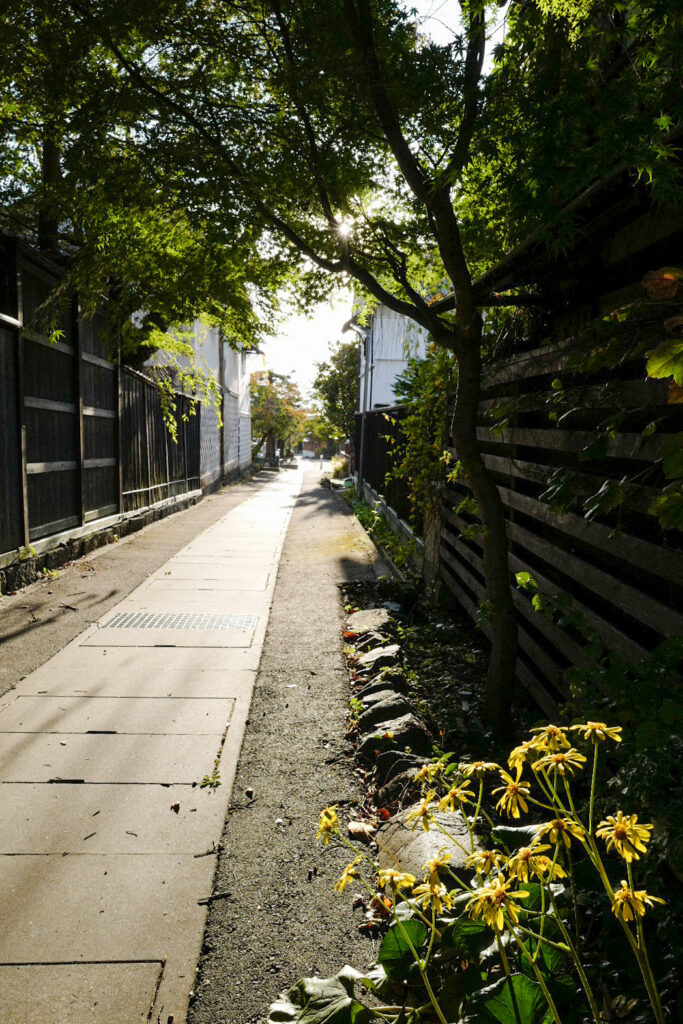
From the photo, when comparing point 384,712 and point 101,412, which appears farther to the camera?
point 101,412

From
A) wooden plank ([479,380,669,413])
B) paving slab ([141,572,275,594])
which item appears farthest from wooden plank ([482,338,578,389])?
paving slab ([141,572,275,594])

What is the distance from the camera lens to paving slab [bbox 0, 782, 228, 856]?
9.38 ft

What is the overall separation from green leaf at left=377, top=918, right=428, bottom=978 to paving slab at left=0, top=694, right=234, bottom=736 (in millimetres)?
2402

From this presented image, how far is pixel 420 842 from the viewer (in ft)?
8.57

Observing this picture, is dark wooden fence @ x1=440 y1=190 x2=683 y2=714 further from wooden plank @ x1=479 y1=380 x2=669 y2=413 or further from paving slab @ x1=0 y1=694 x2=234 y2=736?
paving slab @ x1=0 y1=694 x2=234 y2=736

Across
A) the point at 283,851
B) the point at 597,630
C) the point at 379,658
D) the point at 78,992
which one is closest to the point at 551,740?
the point at 597,630

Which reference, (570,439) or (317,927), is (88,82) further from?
(317,927)

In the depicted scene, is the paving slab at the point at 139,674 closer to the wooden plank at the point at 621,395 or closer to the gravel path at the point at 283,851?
the gravel path at the point at 283,851

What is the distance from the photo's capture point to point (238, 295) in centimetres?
625

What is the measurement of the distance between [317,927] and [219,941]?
13.4 inches

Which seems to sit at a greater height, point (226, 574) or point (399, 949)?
point (399, 949)

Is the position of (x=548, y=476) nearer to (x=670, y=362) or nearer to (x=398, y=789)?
(x=398, y=789)

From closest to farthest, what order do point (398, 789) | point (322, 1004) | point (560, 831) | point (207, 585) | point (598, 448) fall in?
point (560, 831) < point (322, 1004) < point (598, 448) < point (398, 789) < point (207, 585)

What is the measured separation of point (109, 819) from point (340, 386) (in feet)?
94.8
